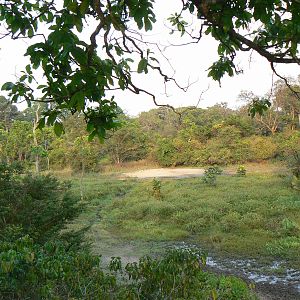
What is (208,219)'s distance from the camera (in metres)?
9.83

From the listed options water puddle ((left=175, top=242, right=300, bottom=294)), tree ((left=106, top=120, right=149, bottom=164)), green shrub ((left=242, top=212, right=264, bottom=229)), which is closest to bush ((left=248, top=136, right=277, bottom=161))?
tree ((left=106, top=120, right=149, bottom=164))

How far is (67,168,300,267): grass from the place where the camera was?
7836mm

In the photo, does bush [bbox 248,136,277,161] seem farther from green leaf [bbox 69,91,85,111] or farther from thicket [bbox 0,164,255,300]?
green leaf [bbox 69,91,85,111]

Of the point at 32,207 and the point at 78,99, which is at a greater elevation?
the point at 78,99

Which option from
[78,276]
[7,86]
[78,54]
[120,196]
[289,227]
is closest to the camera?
[78,54]

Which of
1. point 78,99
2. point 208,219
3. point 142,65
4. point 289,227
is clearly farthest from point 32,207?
point 289,227

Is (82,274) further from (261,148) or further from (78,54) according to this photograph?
(261,148)

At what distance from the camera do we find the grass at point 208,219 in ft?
25.7

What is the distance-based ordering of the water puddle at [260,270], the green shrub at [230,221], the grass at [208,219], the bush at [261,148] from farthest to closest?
the bush at [261,148] < the green shrub at [230,221] < the grass at [208,219] < the water puddle at [260,270]

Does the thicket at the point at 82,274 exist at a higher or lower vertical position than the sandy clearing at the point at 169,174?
higher

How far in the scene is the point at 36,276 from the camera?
2082 millimetres

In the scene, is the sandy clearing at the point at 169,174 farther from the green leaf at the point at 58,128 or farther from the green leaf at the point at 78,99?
the green leaf at the point at 78,99

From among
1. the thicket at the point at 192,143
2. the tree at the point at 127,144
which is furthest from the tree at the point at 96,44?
the tree at the point at 127,144

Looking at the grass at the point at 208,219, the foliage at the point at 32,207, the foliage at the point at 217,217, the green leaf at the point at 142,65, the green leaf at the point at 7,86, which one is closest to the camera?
the green leaf at the point at 7,86
